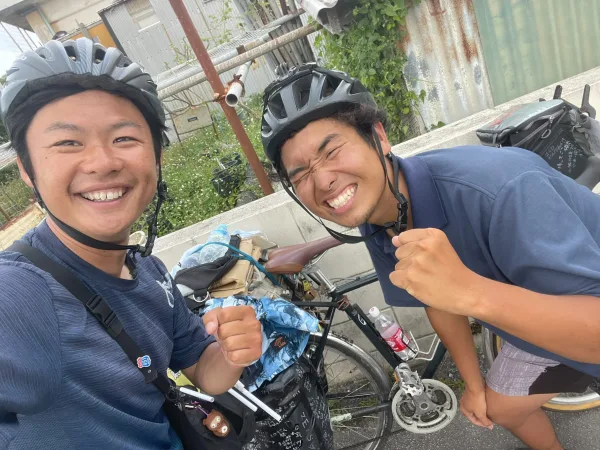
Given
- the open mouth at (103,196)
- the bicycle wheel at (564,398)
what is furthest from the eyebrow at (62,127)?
the bicycle wheel at (564,398)

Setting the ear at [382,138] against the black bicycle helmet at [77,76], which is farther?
the ear at [382,138]

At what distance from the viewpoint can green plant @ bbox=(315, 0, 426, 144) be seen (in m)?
3.48

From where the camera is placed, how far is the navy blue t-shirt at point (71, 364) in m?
1.01

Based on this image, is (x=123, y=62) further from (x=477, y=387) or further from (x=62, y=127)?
(x=477, y=387)

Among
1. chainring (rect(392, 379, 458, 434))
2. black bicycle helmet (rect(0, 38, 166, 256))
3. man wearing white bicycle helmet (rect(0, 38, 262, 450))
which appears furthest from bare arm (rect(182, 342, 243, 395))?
chainring (rect(392, 379, 458, 434))

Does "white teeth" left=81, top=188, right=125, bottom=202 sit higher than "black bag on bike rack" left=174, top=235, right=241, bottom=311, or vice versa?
"white teeth" left=81, top=188, right=125, bottom=202

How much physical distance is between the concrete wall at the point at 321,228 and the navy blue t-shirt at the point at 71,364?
1405 mm

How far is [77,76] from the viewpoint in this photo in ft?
4.61

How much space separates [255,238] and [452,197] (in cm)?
154

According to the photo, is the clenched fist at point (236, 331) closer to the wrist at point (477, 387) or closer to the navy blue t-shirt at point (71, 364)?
the navy blue t-shirt at point (71, 364)

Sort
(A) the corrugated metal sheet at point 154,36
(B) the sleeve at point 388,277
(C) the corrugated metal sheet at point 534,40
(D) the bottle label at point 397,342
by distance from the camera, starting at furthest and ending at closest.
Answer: (A) the corrugated metal sheet at point 154,36 → (C) the corrugated metal sheet at point 534,40 → (D) the bottle label at point 397,342 → (B) the sleeve at point 388,277

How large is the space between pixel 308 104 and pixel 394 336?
1.78 m

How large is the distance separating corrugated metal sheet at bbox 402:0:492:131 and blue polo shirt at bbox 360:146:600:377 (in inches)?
98.8

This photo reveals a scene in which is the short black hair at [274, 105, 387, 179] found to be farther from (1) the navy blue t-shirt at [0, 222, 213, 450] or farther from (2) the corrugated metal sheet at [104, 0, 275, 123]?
(2) the corrugated metal sheet at [104, 0, 275, 123]
